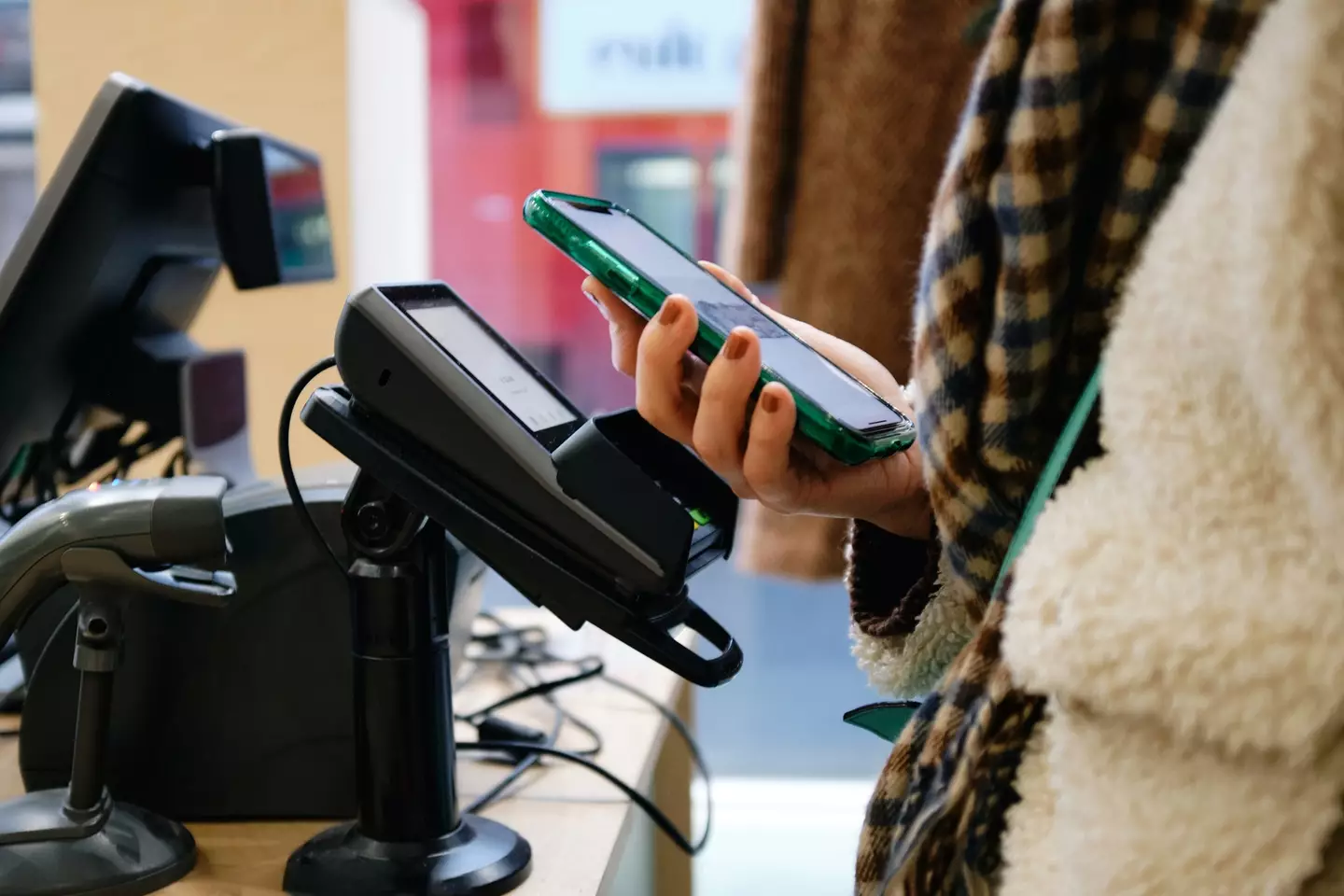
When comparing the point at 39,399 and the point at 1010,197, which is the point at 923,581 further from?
the point at 39,399

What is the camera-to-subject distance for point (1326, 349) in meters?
0.22

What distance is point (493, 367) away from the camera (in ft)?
1.52

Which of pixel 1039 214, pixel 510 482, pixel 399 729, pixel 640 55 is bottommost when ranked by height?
pixel 399 729

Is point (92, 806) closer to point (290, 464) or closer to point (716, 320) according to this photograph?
point (290, 464)

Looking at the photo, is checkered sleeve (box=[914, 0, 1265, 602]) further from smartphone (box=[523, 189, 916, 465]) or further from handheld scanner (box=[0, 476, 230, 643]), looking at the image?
handheld scanner (box=[0, 476, 230, 643])

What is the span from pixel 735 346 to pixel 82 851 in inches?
13.2

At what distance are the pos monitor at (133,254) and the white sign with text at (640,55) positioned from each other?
2.13 ft

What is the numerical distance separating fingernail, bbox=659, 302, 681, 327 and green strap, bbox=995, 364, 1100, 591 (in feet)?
0.54

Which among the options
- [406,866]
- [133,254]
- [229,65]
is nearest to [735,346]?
[406,866]

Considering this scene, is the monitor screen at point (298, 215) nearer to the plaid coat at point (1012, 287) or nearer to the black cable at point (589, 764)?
the black cable at point (589, 764)

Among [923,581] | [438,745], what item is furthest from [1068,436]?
[438,745]

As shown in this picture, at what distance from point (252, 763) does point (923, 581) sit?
0.33m

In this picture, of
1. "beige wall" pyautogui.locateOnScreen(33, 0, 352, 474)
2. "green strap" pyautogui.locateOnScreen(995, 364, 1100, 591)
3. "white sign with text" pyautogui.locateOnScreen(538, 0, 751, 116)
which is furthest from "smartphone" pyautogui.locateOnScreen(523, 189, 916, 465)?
"white sign with text" pyautogui.locateOnScreen(538, 0, 751, 116)

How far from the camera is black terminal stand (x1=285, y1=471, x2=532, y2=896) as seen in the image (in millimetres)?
448
